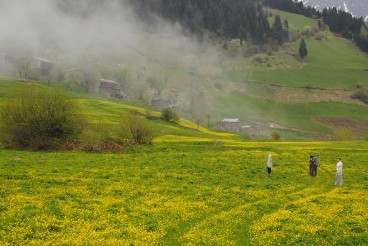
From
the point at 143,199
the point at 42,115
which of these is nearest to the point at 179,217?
the point at 143,199

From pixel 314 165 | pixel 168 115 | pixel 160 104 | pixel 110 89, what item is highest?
pixel 110 89

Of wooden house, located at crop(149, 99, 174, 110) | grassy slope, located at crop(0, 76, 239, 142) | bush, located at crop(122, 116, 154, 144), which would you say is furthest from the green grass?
bush, located at crop(122, 116, 154, 144)

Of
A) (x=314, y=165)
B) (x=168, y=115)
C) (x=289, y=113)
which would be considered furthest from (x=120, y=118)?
(x=289, y=113)

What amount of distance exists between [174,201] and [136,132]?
123 feet

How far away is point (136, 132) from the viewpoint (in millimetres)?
68375

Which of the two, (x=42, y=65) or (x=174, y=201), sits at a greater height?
(x=42, y=65)

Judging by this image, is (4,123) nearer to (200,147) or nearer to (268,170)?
(200,147)

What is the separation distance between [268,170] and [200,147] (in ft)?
78.8

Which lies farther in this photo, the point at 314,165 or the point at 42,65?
the point at 42,65

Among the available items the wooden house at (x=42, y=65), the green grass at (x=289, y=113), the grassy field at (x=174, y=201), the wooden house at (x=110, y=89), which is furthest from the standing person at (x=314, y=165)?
the wooden house at (x=42, y=65)

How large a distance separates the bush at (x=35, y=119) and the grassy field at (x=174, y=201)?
285 inches

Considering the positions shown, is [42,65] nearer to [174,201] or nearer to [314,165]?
[314,165]

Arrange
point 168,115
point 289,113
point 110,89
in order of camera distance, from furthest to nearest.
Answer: point 289,113
point 110,89
point 168,115

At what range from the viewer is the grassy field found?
75.4ft
